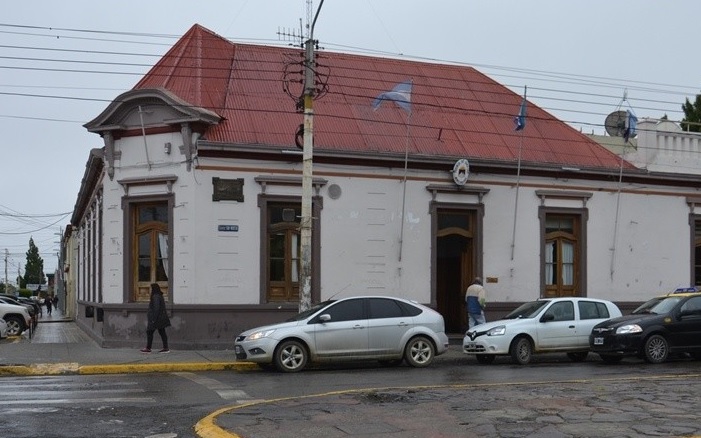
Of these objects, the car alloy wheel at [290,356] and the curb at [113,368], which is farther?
the curb at [113,368]

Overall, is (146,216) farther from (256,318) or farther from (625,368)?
(625,368)

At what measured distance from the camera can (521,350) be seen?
65.9 ft

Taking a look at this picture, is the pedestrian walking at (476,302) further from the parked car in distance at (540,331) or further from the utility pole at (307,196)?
the utility pole at (307,196)

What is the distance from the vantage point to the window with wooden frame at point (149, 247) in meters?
23.4

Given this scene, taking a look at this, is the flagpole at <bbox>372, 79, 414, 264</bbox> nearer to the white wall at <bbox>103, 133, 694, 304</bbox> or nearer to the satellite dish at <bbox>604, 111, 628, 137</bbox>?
the white wall at <bbox>103, 133, 694, 304</bbox>

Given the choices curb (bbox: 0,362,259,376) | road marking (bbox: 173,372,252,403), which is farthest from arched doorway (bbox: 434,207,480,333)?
road marking (bbox: 173,372,252,403)

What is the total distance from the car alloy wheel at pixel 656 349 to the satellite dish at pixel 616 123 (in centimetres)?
1108

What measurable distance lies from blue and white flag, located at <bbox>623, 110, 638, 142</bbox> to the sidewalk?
46.1 feet

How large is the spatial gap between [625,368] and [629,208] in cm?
1011

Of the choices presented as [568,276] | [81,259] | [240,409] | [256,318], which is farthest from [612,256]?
[81,259]

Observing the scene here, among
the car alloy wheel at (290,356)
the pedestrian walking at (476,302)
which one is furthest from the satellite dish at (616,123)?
the car alloy wheel at (290,356)

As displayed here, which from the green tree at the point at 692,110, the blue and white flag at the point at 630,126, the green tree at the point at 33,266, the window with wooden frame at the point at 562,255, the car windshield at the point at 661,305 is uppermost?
the green tree at the point at 692,110

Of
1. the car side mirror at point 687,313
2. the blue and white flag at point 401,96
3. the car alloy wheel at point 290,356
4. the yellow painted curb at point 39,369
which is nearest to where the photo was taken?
the car alloy wheel at point 290,356

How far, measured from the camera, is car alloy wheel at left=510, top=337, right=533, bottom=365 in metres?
20.0
